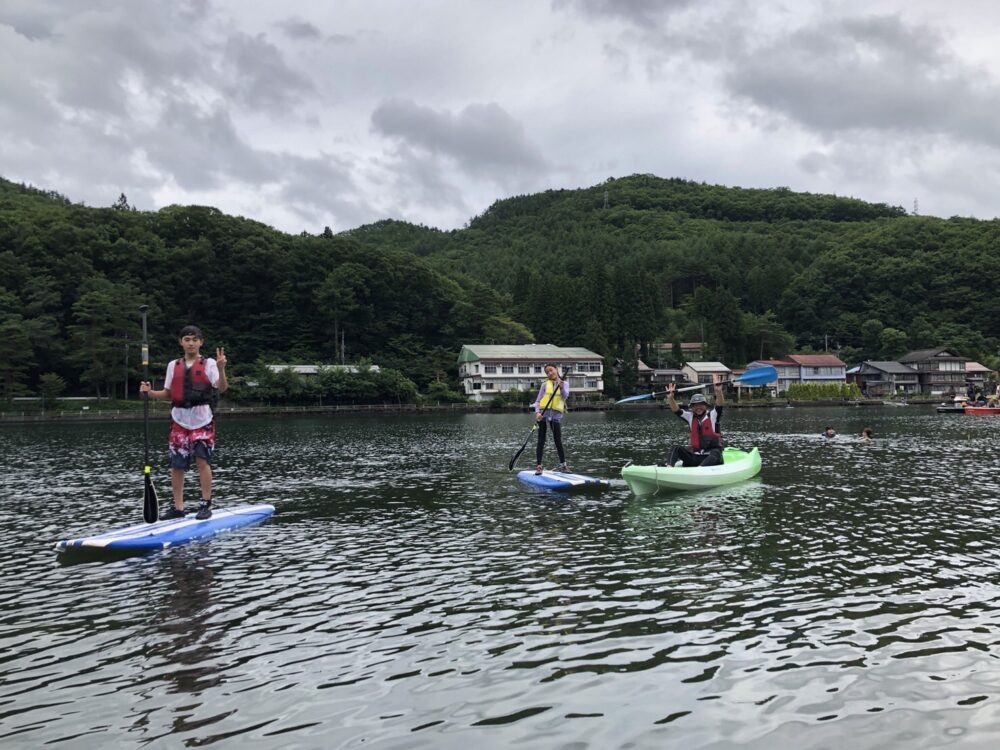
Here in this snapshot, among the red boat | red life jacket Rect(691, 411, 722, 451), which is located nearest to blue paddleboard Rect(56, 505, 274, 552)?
red life jacket Rect(691, 411, 722, 451)

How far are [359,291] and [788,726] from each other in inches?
4778

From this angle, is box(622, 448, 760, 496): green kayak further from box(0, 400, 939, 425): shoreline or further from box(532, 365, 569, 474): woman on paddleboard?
box(0, 400, 939, 425): shoreline

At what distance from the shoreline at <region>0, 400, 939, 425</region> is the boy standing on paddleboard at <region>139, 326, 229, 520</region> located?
64.2 m

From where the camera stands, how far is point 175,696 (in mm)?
6922

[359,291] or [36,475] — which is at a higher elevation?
[359,291]

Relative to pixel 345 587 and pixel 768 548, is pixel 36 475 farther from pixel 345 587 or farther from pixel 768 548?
pixel 768 548

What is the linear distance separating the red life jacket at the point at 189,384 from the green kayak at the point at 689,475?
34.6ft

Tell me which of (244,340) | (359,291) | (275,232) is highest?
(275,232)

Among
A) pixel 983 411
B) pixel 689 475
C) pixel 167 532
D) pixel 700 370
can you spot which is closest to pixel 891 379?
pixel 700 370

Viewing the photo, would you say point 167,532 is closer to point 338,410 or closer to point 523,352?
point 338,410

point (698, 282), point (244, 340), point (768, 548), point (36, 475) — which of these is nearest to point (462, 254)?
point (698, 282)

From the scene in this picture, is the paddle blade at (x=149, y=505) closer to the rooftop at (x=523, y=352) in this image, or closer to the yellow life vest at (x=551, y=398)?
the yellow life vest at (x=551, y=398)

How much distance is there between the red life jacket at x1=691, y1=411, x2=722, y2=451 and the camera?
20.8 metres

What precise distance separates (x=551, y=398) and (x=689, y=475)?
176 inches
